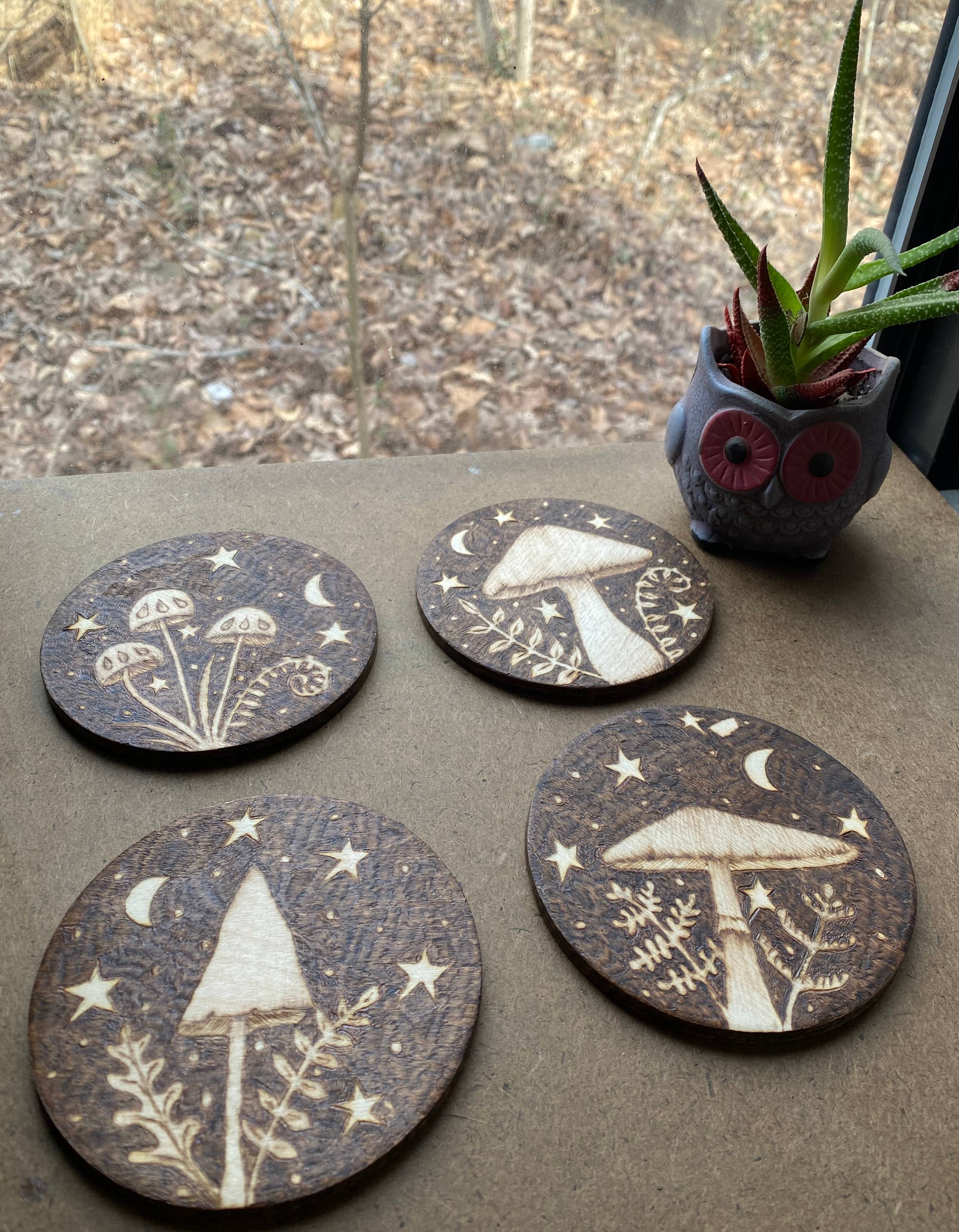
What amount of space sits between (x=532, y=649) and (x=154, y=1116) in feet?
1.60

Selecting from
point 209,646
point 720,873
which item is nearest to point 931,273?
point 720,873

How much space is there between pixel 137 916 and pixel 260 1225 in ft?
0.73

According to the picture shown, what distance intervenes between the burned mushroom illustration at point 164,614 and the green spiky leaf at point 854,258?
69 centimetres

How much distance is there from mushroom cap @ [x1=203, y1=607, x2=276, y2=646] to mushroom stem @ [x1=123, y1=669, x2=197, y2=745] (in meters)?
0.08

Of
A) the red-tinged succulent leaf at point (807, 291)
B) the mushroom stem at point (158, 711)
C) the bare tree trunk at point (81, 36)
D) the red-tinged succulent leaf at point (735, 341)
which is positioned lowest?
the mushroom stem at point (158, 711)

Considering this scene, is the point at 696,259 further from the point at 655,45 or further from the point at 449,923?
the point at 449,923

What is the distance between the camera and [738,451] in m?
0.94

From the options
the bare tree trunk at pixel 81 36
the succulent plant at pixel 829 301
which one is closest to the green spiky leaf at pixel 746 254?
the succulent plant at pixel 829 301

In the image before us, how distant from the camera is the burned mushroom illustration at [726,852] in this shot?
68 centimetres

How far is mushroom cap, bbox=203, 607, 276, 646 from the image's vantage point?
88 cm

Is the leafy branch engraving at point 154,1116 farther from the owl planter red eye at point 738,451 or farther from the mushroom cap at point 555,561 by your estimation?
the owl planter red eye at point 738,451

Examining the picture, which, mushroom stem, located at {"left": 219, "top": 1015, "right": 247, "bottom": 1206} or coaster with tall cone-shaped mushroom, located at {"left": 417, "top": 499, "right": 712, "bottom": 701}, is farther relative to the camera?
coaster with tall cone-shaped mushroom, located at {"left": 417, "top": 499, "right": 712, "bottom": 701}

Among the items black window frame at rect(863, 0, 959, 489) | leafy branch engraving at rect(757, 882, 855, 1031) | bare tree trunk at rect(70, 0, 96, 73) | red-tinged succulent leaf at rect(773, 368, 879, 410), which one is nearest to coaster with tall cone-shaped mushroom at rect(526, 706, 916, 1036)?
leafy branch engraving at rect(757, 882, 855, 1031)

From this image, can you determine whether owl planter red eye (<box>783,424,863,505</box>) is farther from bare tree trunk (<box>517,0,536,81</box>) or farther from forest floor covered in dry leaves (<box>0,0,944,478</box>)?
bare tree trunk (<box>517,0,536,81</box>)
